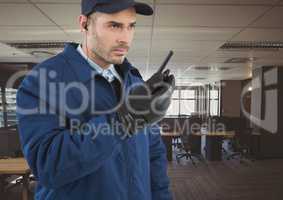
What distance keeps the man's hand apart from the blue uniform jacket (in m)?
0.04

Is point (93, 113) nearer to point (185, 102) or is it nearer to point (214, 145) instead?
point (214, 145)

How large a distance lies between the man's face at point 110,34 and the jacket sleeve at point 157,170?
1.24 ft

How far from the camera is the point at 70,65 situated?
0.93 metres

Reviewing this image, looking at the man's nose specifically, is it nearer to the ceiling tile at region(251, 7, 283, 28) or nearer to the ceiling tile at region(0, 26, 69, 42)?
the ceiling tile at region(251, 7, 283, 28)

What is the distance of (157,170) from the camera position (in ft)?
3.92

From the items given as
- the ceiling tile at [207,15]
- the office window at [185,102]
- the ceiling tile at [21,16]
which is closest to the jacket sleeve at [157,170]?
the ceiling tile at [207,15]

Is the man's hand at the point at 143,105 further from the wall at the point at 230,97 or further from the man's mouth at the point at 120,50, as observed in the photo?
the wall at the point at 230,97

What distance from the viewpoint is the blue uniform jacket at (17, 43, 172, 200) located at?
74 centimetres

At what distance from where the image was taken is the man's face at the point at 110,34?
91 cm

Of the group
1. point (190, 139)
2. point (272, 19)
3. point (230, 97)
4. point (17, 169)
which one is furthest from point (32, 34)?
point (230, 97)

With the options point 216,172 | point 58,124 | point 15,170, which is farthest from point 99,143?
point 216,172

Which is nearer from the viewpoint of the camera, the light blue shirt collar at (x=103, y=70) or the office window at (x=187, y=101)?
the light blue shirt collar at (x=103, y=70)

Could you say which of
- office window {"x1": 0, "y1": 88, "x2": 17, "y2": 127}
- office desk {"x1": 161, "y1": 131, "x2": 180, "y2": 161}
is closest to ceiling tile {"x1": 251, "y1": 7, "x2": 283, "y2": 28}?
office desk {"x1": 161, "y1": 131, "x2": 180, "y2": 161}

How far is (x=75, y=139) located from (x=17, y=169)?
3352 millimetres
